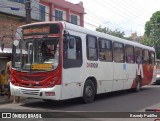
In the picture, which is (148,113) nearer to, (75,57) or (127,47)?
(75,57)

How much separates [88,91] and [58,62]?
2.34 meters

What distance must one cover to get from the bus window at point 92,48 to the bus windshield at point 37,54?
2.04 meters

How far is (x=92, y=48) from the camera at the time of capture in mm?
13148

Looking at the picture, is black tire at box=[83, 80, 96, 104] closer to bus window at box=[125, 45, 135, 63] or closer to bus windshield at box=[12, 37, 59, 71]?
bus windshield at box=[12, 37, 59, 71]

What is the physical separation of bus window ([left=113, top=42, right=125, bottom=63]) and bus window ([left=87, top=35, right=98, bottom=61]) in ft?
7.08

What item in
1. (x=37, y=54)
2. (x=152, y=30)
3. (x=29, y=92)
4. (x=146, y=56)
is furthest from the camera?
(x=152, y=30)

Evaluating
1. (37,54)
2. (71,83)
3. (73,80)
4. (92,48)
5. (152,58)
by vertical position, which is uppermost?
(92,48)

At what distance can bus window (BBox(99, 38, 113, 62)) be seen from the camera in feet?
45.6

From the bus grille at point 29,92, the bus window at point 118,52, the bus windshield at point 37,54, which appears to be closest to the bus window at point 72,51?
the bus windshield at point 37,54

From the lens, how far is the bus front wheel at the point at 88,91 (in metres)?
12.5

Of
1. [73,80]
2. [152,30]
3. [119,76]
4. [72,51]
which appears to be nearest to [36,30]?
[72,51]

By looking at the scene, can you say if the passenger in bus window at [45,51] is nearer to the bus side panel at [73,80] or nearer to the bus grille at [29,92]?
the bus side panel at [73,80]

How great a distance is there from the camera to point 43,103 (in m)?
12.8

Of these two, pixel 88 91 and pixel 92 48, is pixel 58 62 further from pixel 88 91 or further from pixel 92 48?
pixel 92 48
